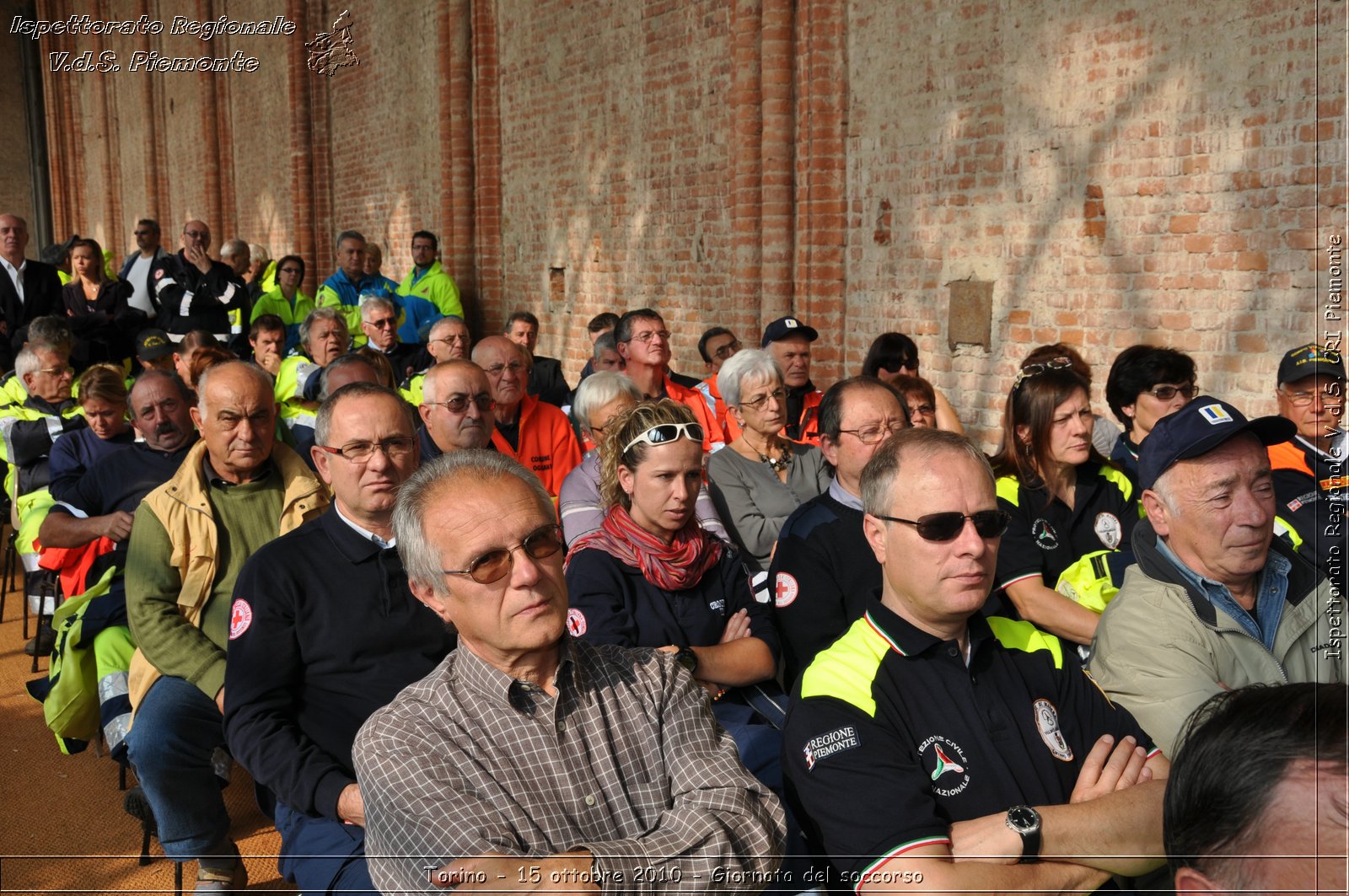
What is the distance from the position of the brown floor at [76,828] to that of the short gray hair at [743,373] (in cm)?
256

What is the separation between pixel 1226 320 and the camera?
18.0 feet

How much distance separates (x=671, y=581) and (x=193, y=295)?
8441 mm

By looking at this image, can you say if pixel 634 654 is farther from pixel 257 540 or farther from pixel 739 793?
pixel 257 540

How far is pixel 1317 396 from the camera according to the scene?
435cm

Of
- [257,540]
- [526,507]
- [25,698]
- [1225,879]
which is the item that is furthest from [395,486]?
[25,698]

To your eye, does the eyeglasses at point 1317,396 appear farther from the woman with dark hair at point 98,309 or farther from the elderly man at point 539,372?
the woman with dark hair at point 98,309

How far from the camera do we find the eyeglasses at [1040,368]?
4.31 m

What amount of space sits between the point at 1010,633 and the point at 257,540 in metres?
2.53

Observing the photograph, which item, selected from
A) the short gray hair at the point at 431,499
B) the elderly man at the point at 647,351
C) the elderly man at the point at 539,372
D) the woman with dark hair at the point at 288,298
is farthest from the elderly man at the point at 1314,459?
the woman with dark hair at the point at 288,298

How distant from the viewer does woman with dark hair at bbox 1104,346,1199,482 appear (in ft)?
15.5

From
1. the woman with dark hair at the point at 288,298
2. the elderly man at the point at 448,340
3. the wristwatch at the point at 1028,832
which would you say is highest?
the woman with dark hair at the point at 288,298

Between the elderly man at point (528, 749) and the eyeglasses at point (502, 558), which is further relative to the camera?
the eyeglasses at point (502, 558)

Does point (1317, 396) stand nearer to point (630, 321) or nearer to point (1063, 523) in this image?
point (1063, 523)

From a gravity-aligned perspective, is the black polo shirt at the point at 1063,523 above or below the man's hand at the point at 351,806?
above
